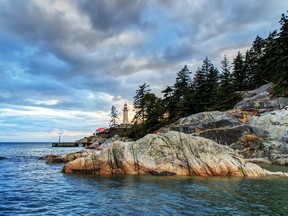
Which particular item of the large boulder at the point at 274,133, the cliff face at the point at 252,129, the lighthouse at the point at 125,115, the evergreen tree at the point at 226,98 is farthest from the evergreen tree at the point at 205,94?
the lighthouse at the point at 125,115

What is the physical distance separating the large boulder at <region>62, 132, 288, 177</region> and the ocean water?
63.4 inches

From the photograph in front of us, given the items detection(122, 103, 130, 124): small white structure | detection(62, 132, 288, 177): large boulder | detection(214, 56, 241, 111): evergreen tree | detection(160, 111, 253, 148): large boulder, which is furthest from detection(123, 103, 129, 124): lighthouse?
detection(62, 132, 288, 177): large boulder

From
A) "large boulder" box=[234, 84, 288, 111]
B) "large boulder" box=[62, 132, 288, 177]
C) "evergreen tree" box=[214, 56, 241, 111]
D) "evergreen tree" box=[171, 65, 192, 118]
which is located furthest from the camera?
"evergreen tree" box=[171, 65, 192, 118]

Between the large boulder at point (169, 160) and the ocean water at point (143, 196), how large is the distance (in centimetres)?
161

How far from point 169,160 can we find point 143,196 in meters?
9.17

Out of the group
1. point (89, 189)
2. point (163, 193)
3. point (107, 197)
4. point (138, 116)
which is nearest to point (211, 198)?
point (163, 193)

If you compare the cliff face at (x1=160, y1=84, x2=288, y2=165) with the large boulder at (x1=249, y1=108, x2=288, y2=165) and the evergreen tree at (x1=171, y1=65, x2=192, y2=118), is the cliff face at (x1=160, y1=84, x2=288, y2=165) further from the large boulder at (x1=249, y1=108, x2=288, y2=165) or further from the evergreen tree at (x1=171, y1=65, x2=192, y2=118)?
the evergreen tree at (x1=171, y1=65, x2=192, y2=118)

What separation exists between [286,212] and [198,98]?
54.1 m

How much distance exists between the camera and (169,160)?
25.1 metres

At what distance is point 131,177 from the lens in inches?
912

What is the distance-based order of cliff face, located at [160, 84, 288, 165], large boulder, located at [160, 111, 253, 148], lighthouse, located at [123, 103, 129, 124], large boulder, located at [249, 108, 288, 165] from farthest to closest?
lighthouse, located at [123, 103, 129, 124] → large boulder, located at [160, 111, 253, 148] → cliff face, located at [160, 84, 288, 165] → large boulder, located at [249, 108, 288, 165]

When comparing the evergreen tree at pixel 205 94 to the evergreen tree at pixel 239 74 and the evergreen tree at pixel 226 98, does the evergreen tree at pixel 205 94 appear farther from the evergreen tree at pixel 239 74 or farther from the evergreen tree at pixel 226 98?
the evergreen tree at pixel 239 74

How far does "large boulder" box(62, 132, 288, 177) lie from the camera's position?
24.3 meters

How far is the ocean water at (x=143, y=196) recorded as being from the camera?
13258 millimetres
